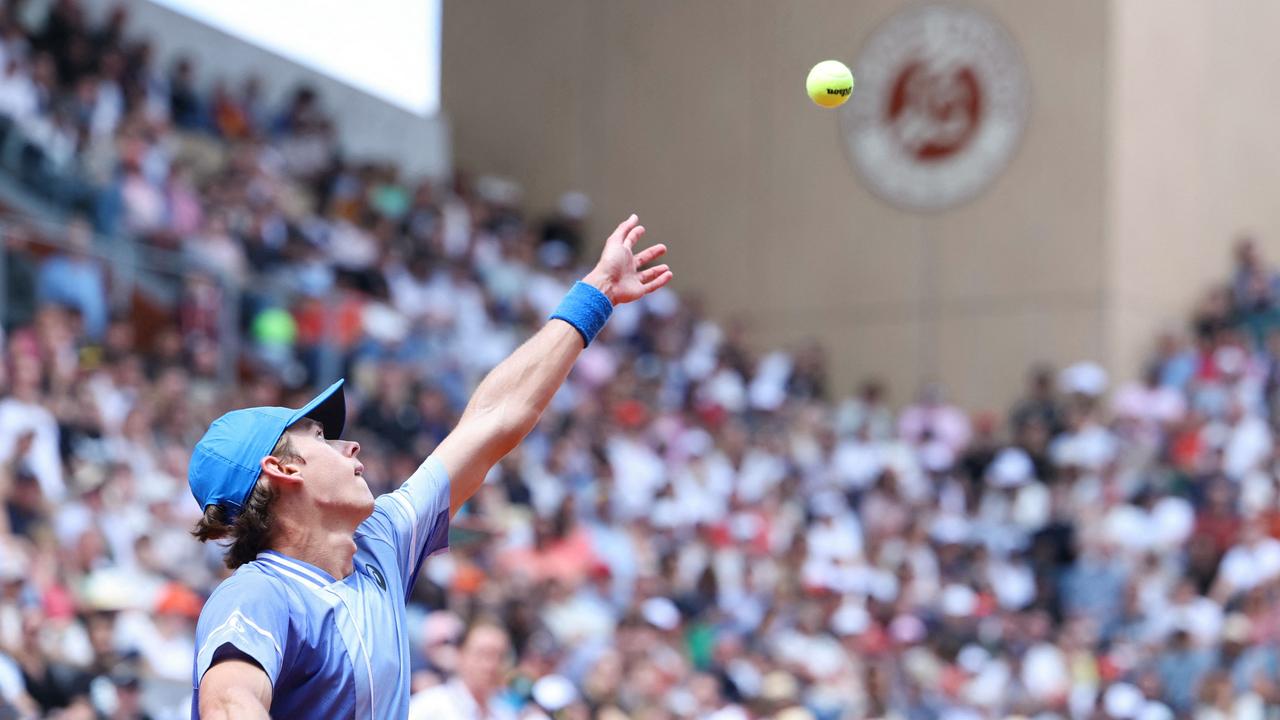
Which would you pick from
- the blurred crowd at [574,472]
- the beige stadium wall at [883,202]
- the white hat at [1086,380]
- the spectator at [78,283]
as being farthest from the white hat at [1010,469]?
the spectator at [78,283]

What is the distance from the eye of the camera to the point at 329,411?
343cm

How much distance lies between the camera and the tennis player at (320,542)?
9.57 feet

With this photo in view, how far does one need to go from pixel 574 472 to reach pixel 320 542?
34.1ft

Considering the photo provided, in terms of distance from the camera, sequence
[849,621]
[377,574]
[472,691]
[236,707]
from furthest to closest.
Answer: [849,621]
[472,691]
[377,574]
[236,707]

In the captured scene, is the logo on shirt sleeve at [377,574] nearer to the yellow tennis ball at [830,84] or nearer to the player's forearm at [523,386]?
the player's forearm at [523,386]

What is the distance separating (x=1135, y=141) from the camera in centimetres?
1880

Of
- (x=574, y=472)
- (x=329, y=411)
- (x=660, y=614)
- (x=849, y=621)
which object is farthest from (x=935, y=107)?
(x=329, y=411)

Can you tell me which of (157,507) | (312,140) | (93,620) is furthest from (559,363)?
(312,140)

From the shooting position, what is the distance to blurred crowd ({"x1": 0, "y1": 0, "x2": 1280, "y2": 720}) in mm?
9250

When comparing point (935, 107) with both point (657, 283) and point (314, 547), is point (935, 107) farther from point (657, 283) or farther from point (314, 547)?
point (314, 547)

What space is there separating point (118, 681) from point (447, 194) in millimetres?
11258

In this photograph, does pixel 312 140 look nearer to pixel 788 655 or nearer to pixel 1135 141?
pixel 788 655

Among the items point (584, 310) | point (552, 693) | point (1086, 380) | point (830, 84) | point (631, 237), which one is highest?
point (830, 84)

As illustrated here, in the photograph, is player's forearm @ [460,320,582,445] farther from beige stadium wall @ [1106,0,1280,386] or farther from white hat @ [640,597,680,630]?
beige stadium wall @ [1106,0,1280,386]
